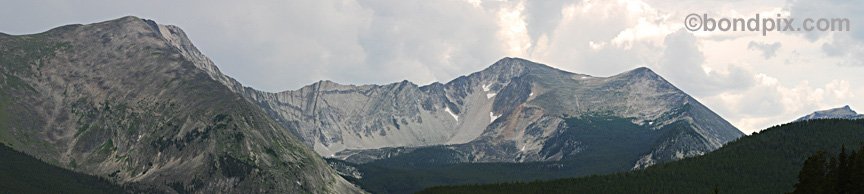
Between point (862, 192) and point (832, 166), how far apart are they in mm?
15561

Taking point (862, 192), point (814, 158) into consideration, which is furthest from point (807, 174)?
point (862, 192)

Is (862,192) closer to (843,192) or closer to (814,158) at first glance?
(843,192)

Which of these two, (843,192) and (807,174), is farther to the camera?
(807,174)

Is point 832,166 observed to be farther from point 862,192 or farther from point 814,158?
point 862,192

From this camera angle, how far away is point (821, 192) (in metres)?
152

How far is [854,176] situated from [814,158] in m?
11.3

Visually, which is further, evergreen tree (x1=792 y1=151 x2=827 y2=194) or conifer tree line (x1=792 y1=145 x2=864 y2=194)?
evergreen tree (x1=792 y1=151 x2=827 y2=194)

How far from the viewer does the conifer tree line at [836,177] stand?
14712 cm

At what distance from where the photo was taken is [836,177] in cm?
15425

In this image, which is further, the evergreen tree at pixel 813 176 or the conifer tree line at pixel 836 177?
the evergreen tree at pixel 813 176

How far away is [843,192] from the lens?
14975 centimetres

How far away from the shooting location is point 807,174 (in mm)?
159750

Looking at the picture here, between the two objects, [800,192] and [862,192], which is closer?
[862,192]

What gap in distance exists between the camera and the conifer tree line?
147m
